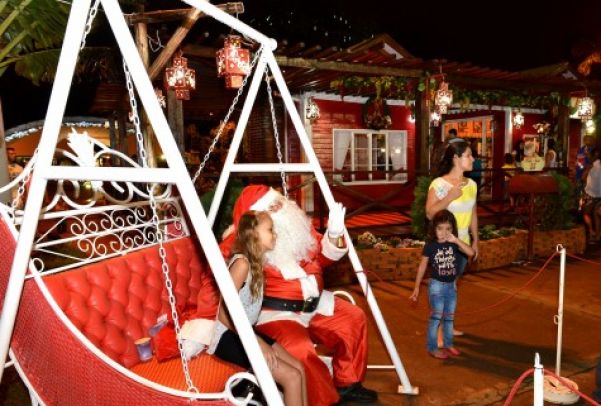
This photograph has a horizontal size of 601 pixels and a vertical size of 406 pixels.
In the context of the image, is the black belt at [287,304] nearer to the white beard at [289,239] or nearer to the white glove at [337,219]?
the white beard at [289,239]

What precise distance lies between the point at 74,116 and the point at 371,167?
33.1 ft

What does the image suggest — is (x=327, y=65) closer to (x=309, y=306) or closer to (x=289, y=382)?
(x=309, y=306)

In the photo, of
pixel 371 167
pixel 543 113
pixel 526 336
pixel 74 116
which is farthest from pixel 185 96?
pixel 543 113

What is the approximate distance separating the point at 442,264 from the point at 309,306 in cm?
155

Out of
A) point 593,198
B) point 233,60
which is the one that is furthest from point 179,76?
point 593,198

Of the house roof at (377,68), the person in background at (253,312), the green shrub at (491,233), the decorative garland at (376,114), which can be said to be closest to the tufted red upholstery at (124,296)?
the person in background at (253,312)

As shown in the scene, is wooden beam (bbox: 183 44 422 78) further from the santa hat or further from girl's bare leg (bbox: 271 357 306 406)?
girl's bare leg (bbox: 271 357 306 406)

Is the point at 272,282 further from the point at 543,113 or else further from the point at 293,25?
the point at 293,25

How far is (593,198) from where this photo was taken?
31.1 feet

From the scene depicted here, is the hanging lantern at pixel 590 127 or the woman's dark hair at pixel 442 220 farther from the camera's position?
the hanging lantern at pixel 590 127

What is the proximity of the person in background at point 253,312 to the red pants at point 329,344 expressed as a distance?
0.45 ft

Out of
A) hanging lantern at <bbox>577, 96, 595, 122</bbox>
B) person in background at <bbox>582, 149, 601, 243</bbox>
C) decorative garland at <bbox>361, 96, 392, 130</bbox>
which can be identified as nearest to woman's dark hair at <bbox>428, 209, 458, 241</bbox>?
person in background at <bbox>582, 149, 601, 243</bbox>

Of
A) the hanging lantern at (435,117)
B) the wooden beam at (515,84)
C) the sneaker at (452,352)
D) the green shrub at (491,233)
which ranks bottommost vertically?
the sneaker at (452,352)

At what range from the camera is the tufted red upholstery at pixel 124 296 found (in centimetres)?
281
